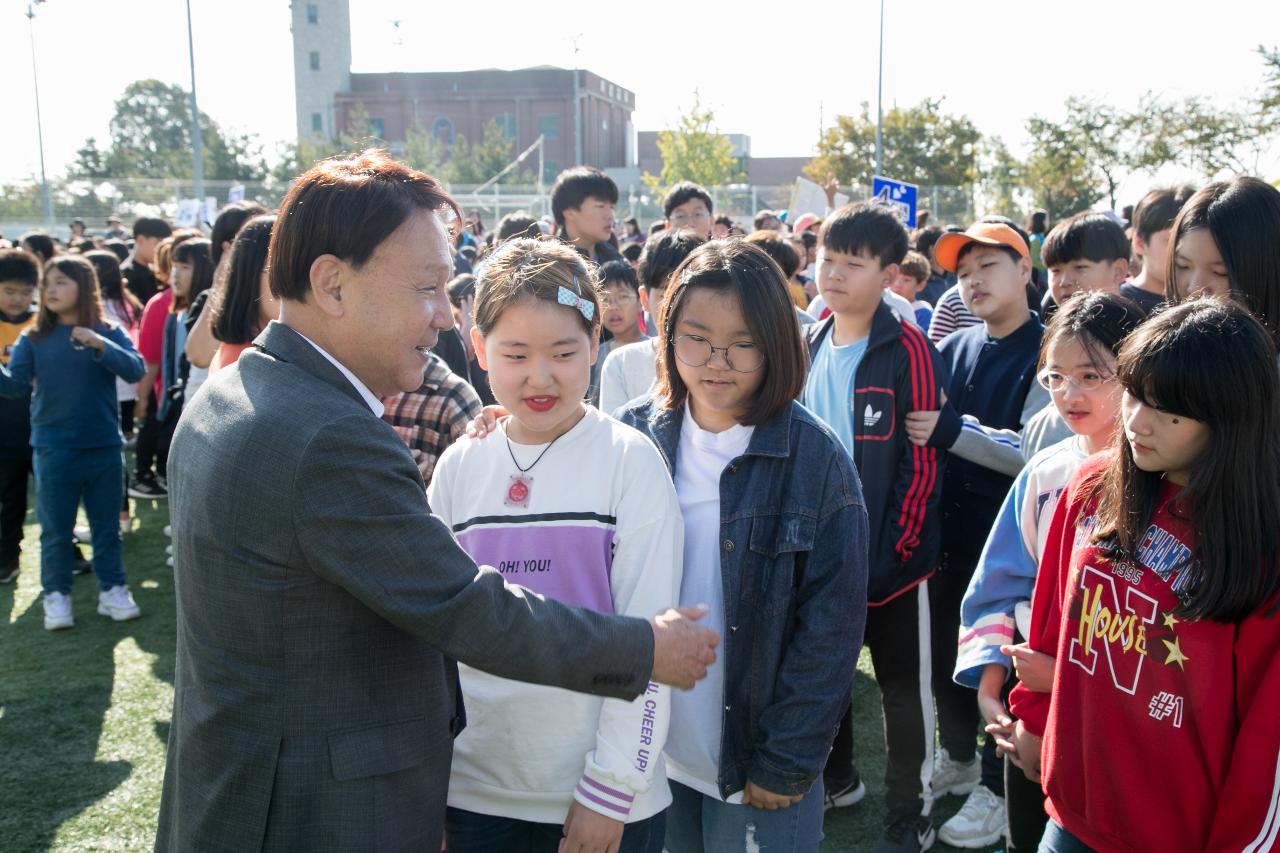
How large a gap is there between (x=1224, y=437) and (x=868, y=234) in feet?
6.34

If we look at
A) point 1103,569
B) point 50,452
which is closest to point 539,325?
point 1103,569

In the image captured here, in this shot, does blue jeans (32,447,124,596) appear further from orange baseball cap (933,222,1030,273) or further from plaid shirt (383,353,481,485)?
orange baseball cap (933,222,1030,273)

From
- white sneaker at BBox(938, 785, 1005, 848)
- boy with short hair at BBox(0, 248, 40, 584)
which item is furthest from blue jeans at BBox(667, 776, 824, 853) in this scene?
boy with short hair at BBox(0, 248, 40, 584)

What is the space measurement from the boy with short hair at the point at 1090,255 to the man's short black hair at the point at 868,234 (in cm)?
84

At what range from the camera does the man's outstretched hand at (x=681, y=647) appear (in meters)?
1.80

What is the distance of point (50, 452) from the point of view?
5.64 metres

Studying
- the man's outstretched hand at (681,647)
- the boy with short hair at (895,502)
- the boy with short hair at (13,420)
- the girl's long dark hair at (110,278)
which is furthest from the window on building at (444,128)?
the man's outstretched hand at (681,647)

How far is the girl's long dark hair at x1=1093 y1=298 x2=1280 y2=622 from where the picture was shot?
5.59 feet

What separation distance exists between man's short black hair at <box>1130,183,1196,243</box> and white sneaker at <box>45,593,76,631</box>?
6.02m

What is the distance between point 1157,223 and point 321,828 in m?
3.86

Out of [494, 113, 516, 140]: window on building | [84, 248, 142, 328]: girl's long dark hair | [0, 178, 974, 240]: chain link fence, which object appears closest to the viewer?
[84, 248, 142, 328]: girl's long dark hair

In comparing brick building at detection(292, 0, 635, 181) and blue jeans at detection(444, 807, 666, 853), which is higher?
brick building at detection(292, 0, 635, 181)

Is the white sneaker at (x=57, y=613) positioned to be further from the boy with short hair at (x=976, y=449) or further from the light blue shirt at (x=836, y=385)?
the boy with short hair at (x=976, y=449)

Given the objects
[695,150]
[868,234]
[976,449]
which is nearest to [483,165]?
[695,150]
